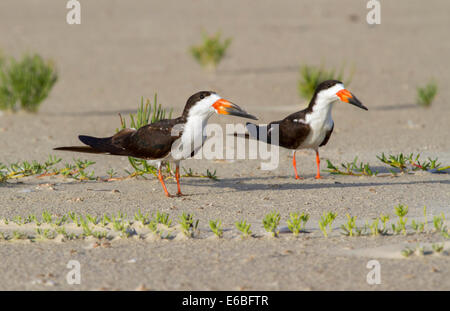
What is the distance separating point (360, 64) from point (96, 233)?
11219 millimetres

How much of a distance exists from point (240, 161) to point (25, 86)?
4.36 meters

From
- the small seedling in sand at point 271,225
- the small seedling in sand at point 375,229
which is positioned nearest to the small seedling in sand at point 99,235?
the small seedling in sand at point 271,225

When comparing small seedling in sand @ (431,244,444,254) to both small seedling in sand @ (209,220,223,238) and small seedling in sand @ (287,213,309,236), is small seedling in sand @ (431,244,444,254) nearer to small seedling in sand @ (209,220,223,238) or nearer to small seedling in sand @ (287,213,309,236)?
small seedling in sand @ (287,213,309,236)

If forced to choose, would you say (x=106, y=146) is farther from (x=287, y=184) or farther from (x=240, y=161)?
(x=240, y=161)

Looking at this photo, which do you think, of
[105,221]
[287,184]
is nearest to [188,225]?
[105,221]

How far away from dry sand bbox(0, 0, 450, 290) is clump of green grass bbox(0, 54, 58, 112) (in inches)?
9.3

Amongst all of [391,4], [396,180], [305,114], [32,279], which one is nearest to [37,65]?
[305,114]

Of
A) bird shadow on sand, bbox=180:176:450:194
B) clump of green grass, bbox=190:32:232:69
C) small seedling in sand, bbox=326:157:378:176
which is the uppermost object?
clump of green grass, bbox=190:32:232:69

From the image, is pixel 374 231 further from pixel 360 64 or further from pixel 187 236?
pixel 360 64

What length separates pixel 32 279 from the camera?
3676 millimetres

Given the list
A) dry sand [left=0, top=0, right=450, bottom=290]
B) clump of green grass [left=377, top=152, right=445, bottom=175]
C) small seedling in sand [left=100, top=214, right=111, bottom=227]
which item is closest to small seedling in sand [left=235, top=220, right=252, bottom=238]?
dry sand [left=0, top=0, right=450, bottom=290]

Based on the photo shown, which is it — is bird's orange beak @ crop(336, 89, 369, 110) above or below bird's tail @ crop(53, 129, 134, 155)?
above

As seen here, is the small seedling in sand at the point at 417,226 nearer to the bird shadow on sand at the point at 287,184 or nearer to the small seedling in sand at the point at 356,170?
the bird shadow on sand at the point at 287,184

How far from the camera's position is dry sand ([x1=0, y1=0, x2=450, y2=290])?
12.4ft
